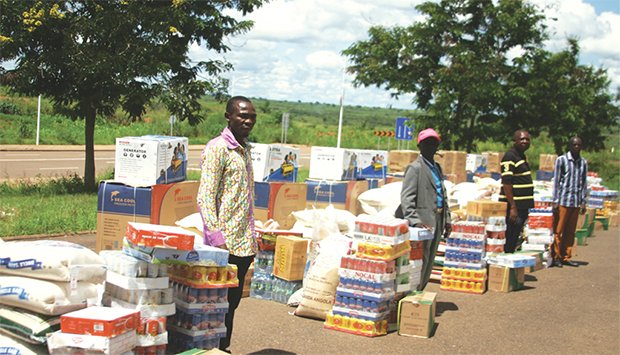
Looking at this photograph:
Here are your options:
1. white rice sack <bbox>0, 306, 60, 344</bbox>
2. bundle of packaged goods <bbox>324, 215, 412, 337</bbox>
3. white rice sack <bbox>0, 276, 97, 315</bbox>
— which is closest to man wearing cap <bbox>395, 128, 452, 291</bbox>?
bundle of packaged goods <bbox>324, 215, 412, 337</bbox>

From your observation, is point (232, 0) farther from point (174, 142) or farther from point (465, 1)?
point (465, 1)

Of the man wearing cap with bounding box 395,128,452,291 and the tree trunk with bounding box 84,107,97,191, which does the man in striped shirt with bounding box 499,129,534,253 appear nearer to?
the man wearing cap with bounding box 395,128,452,291

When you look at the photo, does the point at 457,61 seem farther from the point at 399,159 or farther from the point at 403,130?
the point at 399,159

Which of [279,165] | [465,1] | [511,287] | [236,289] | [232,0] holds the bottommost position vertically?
→ [511,287]

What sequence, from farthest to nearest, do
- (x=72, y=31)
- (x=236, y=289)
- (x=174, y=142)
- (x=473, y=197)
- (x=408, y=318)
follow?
1. (x=72, y=31)
2. (x=473, y=197)
3. (x=174, y=142)
4. (x=408, y=318)
5. (x=236, y=289)

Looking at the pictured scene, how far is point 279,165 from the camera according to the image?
32.4ft

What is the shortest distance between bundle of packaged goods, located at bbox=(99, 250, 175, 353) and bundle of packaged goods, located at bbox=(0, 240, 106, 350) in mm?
104

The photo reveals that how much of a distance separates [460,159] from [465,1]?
1275cm

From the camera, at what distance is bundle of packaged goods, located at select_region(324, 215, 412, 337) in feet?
22.1

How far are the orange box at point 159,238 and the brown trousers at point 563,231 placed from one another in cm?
864

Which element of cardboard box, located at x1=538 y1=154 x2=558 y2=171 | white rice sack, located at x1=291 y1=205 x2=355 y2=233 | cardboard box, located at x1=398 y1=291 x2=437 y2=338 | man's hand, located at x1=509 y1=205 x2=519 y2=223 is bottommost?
cardboard box, located at x1=398 y1=291 x2=437 y2=338

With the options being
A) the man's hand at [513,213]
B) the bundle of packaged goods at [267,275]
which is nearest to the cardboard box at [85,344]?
the bundle of packaged goods at [267,275]

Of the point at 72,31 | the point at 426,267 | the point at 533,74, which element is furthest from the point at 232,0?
the point at 533,74

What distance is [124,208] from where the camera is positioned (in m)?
7.46
